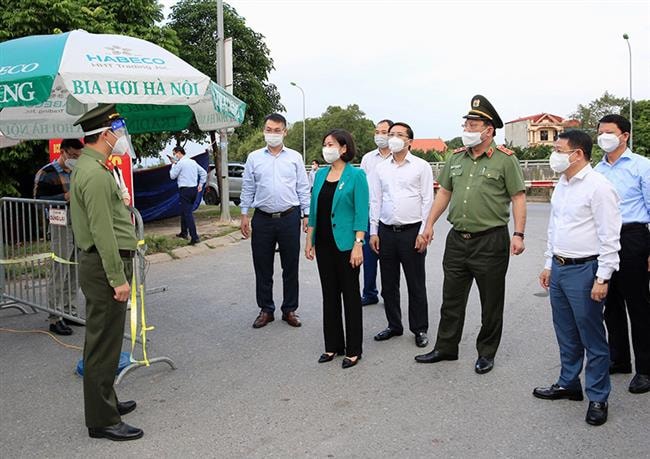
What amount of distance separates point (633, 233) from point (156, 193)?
1242 centimetres

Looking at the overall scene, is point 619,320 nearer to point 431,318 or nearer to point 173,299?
point 431,318

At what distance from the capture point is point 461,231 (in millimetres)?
4930

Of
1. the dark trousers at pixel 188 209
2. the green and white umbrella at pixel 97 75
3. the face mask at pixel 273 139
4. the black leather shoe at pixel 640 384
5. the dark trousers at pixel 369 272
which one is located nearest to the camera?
the black leather shoe at pixel 640 384

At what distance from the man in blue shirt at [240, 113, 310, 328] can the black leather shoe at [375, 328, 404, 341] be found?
36.0 inches

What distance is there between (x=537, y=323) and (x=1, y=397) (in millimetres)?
4824

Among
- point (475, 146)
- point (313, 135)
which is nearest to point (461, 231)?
point (475, 146)

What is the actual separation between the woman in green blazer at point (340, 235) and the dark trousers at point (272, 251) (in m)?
1.14

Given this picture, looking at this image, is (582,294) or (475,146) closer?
(582,294)

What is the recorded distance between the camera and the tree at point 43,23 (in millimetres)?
11539

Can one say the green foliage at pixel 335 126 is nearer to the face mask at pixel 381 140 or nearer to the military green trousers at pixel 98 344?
the face mask at pixel 381 140

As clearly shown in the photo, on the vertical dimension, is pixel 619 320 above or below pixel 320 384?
above

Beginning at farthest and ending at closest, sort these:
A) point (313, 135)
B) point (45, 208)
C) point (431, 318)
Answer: point (313, 135) < point (431, 318) < point (45, 208)

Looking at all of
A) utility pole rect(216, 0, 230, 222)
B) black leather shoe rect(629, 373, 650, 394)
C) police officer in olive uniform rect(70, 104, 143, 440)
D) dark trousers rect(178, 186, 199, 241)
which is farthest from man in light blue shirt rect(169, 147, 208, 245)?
black leather shoe rect(629, 373, 650, 394)

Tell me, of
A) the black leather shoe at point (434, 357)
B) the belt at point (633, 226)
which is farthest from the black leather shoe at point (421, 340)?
the belt at point (633, 226)
